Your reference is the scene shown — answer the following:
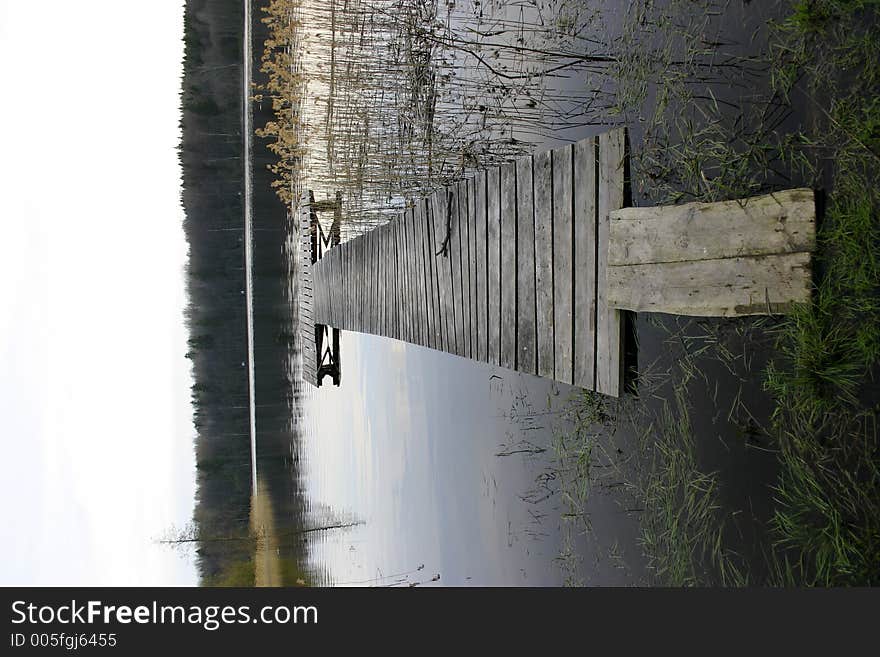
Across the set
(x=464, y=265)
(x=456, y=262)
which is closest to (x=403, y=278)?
(x=456, y=262)

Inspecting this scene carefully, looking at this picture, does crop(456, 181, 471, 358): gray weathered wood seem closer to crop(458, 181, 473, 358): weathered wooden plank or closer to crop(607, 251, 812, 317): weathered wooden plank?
crop(458, 181, 473, 358): weathered wooden plank

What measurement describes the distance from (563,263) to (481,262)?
102 cm

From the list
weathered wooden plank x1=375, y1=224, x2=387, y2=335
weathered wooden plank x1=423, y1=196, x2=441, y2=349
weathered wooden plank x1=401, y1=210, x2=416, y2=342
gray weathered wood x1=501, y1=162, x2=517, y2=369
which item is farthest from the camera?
weathered wooden plank x1=375, y1=224, x2=387, y2=335

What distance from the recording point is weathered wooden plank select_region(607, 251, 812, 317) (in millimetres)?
2750

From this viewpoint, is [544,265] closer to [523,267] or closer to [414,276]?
[523,267]

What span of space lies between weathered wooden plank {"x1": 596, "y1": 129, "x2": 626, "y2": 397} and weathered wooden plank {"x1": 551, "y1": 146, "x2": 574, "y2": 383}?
0.83ft

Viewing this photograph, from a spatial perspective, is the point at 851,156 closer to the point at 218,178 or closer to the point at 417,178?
the point at 417,178

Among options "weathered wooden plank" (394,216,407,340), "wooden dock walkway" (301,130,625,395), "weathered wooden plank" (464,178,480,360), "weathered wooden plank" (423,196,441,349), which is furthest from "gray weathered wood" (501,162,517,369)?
"weathered wooden plank" (394,216,407,340)

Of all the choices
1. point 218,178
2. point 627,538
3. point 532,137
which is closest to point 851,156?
point 627,538

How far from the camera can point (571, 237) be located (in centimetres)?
376

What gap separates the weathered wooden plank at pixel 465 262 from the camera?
4.95 metres

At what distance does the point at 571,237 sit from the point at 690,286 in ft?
2.73

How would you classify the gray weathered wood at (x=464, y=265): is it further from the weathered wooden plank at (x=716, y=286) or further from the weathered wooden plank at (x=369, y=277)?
the weathered wooden plank at (x=369, y=277)

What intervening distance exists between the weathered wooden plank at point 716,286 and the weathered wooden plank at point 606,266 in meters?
0.09
